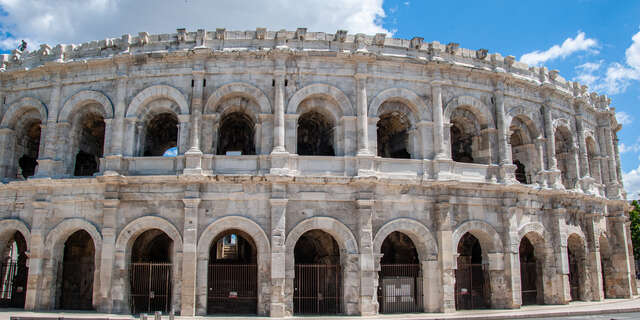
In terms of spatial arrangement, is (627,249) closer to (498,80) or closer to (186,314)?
(498,80)

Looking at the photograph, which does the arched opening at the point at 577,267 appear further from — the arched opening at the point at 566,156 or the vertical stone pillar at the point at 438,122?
the vertical stone pillar at the point at 438,122

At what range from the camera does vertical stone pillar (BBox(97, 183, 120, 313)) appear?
15.4 meters

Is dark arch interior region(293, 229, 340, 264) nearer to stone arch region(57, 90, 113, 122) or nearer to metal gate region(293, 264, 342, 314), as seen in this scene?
metal gate region(293, 264, 342, 314)

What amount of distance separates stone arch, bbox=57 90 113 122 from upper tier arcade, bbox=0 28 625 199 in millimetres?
45

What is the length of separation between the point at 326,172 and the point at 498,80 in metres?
7.68

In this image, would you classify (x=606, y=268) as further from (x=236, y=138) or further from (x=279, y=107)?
(x=236, y=138)

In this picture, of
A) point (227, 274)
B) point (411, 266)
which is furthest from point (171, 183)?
point (411, 266)

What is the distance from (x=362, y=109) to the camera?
1653 centimetres

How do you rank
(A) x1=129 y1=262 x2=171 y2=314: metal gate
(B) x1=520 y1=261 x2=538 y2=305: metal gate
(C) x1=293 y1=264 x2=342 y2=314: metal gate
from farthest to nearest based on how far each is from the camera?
(B) x1=520 y1=261 x2=538 y2=305: metal gate
(C) x1=293 y1=264 x2=342 y2=314: metal gate
(A) x1=129 y1=262 x2=171 y2=314: metal gate

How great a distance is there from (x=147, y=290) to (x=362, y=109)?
9372 millimetres

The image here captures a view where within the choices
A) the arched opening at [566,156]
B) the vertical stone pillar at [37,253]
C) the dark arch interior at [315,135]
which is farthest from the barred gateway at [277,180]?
the arched opening at [566,156]

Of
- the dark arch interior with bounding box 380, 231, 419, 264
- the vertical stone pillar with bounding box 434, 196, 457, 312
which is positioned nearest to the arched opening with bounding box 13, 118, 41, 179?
the dark arch interior with bounding box 380, 231, 419, 264

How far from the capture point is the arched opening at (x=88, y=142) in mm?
17906

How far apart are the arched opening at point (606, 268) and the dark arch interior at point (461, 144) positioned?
7.42 metres
